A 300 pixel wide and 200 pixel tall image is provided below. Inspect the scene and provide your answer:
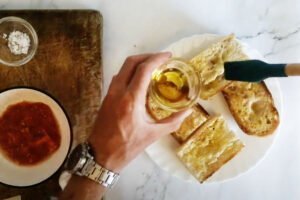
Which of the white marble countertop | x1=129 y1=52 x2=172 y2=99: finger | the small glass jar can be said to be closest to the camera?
x1=129 y1=52 x2=172 y2=99: finger

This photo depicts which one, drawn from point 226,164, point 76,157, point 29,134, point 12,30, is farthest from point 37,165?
point 226,164

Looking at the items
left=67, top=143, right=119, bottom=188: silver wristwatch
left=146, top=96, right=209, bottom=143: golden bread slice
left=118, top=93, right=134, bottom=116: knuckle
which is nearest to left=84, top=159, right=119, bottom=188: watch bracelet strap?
left=67, top=143, right=119, bottom=188: silver wristwatch

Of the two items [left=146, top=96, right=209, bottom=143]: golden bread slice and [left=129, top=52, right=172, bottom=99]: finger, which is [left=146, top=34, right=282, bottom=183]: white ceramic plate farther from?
[left=129, top=52, right=172, bottom=99]: finger

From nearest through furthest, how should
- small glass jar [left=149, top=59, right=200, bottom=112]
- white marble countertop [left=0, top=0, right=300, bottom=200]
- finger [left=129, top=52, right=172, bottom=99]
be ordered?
finger [left=129, top=52, right=172, bottom=99] < small glass jar [left=149, top=59, right=200, bottom=112] < white marble countertop [left=0, top=0, right=300, bottom=200]

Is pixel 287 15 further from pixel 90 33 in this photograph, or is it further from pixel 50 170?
pixel 50 170

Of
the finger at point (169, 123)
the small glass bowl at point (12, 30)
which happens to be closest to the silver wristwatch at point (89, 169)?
the finger at point (169, 123)
